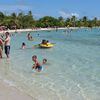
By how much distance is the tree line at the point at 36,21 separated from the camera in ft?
381

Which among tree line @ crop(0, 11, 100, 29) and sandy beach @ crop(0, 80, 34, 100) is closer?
sandy beach @ crop(0, 80, 34, 100)

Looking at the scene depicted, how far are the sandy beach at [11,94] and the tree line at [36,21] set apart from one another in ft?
326

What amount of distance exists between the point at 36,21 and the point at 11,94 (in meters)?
139

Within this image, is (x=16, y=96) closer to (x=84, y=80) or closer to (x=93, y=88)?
(x=93, y=88)

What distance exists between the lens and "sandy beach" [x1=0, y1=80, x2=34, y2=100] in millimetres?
9125

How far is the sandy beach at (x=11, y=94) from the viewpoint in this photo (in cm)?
912

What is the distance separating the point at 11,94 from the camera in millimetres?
9586

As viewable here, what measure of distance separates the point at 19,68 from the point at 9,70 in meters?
0.92

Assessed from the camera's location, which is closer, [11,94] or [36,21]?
[11,94]

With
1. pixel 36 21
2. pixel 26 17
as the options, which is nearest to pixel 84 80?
pixel 26 17

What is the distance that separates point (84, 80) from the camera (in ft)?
43.2

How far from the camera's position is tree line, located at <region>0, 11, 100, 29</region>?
381 ft

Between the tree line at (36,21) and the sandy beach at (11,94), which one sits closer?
the sandy beach at (11,94)

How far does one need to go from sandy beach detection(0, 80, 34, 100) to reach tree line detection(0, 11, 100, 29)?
99.3 m
